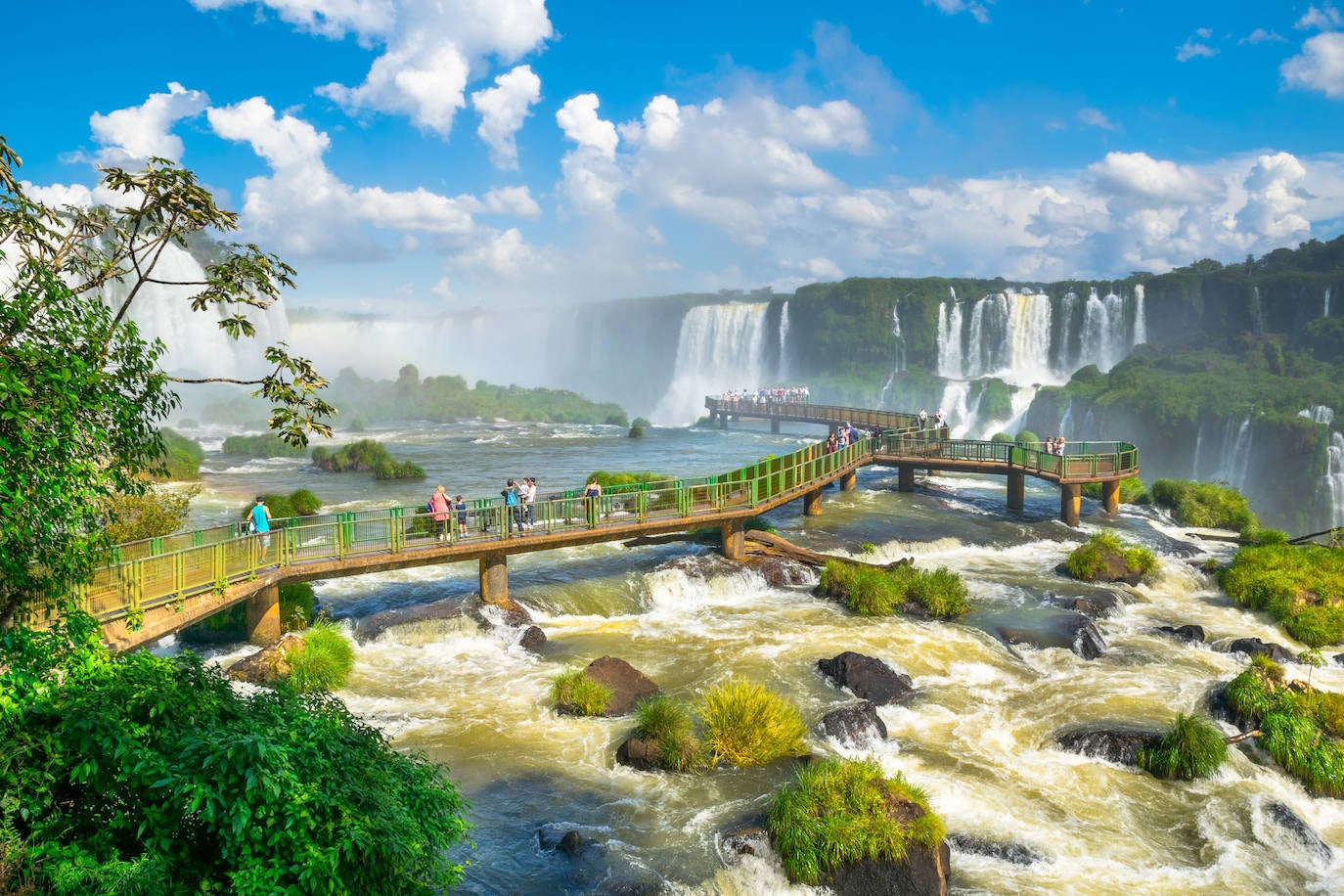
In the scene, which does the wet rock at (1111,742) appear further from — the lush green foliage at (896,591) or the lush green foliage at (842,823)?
the lush green foliage at (896,591)

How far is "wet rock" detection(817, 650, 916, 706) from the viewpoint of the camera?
1552 cm

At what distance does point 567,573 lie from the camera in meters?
23.2

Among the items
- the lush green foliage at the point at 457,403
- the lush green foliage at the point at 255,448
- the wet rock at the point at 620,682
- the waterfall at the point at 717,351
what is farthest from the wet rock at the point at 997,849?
the waterfall at the point at 717,351

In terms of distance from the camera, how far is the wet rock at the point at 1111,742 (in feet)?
43.5

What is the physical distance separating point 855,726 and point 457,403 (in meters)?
83.6

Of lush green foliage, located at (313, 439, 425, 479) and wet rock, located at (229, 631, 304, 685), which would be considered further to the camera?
lush green foliage, located at (313, 439, 425, 479)

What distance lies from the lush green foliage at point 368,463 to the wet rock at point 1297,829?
128ft

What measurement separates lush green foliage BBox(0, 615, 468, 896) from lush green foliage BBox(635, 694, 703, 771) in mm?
6354

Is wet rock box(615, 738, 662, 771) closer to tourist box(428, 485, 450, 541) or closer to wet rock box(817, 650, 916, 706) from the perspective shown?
wet rock box(817, 650, 916, 706)

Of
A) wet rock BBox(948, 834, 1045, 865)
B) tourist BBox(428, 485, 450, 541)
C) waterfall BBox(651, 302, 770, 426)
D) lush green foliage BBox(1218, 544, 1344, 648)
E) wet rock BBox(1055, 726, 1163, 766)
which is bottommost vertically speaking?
wet rock BBox(948, 834, 1045, 865)

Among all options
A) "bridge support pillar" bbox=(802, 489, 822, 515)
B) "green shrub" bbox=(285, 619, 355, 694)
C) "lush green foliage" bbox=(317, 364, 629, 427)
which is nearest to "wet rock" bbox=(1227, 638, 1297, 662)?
"bridge support pillar" bbox=(802, 489, 822, 515)

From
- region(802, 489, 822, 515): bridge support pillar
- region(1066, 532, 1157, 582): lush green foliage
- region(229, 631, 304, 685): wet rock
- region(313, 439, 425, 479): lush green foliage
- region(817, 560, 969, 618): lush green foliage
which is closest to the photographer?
region(229, 631, 304, 685): wet rock

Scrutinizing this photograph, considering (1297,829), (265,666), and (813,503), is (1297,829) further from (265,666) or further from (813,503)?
(813,503)

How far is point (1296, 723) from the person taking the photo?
43.8 ft
